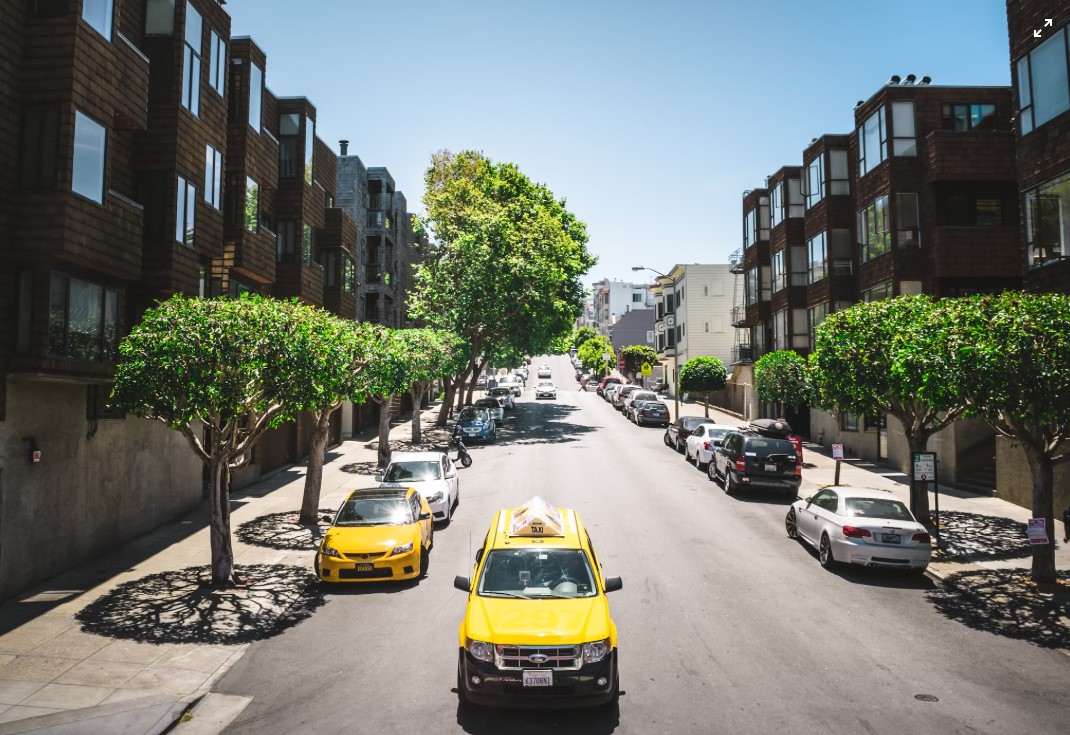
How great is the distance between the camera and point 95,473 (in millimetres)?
14797

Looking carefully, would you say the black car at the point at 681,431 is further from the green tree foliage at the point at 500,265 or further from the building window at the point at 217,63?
the building window at the point at 217,63

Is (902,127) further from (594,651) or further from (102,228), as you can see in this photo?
(102,228)

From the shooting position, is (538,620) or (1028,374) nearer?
(538,620)

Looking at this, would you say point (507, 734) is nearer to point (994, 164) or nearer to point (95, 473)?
point (95, 473)

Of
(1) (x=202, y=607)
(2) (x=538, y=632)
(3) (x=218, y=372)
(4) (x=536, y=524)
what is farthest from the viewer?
(3) (x=218, y=372)

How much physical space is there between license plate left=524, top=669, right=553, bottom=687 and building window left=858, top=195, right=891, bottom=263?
81.5 ft

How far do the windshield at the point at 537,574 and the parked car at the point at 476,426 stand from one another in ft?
85.4

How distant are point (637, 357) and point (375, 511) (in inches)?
2220

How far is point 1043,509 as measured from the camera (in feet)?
39.8

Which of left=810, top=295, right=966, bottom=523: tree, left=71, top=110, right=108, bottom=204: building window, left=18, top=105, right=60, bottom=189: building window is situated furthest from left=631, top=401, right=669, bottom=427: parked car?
left=18, top=105, right=60, bottom=189: building window

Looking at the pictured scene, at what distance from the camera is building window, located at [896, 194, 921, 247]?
25500 millimetres

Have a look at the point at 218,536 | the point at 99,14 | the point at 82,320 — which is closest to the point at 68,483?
the point at 82,320

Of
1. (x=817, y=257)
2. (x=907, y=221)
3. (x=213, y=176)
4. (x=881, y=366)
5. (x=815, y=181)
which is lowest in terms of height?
(x=881, y=366)

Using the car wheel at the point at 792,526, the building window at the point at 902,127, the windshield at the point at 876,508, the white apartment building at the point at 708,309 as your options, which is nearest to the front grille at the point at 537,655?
the windshield at the point at 876,508
